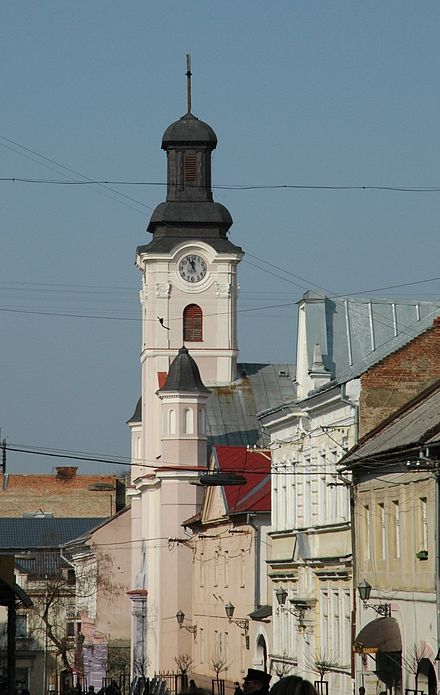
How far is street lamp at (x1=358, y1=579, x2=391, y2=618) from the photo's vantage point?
35.3 m

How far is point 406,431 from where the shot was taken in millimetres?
34875

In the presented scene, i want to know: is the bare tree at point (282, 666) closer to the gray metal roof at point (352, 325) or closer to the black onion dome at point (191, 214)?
the gray metal roof at point (352, 325)

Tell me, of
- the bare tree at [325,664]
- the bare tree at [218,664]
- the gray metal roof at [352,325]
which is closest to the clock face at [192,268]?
the bare tree at [218,664]

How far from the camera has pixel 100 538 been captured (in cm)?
9181

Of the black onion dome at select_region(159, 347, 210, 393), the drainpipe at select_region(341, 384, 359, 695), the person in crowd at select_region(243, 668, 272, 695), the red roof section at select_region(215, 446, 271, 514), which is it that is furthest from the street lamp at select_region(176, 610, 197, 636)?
the person in crowd at select_region(243, 668, 272, 695)

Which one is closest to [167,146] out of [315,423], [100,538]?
[100,538]

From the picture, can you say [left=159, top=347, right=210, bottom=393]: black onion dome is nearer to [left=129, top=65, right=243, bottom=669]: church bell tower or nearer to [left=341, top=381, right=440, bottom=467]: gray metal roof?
[left=129, top=65, right=243, bottom=669]: church bell tower

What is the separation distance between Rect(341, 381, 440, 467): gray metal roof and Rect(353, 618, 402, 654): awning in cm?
341

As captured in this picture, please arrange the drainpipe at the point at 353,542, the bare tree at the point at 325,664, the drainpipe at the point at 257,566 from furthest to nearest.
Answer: the drainpipe at the point at 257,566 < the bare tree at the point at 325,664 < the drainpipe at the point at 353,542

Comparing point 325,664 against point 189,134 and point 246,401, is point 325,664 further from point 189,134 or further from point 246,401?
point 189,134

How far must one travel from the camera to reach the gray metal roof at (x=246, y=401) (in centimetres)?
8556

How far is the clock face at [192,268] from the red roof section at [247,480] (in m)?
22.7

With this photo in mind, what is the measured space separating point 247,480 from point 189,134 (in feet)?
106

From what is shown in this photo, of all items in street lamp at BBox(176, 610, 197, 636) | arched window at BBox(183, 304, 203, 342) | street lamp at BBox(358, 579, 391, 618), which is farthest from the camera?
arched window at BBox(183, 304, 203, 342)
